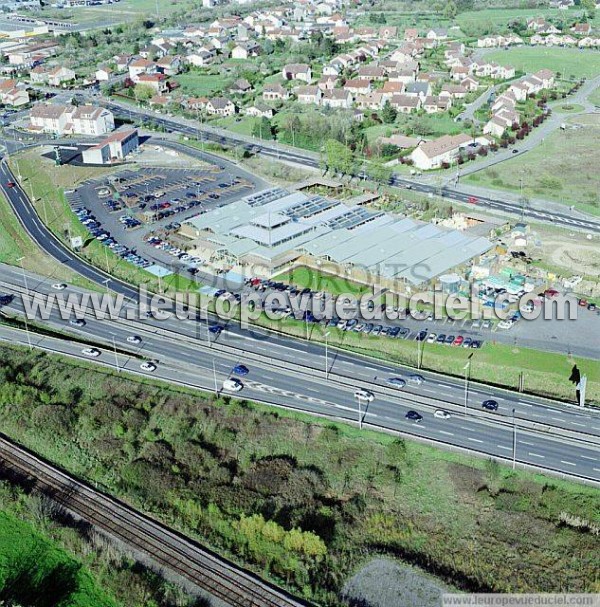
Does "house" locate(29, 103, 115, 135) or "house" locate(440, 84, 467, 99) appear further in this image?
"house" locate(440, 84, 467, 99)

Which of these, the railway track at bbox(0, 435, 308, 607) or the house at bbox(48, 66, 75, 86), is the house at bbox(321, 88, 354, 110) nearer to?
the house at bbox(48, 66, 75, 86)

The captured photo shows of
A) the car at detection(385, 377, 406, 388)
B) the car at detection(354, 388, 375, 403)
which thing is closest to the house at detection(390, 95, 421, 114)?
the car at detection(385, 377, 406, 388)

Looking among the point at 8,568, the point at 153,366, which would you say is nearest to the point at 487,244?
the point at 153,366

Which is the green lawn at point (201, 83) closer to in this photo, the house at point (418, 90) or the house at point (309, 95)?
the house at point (309, 95)

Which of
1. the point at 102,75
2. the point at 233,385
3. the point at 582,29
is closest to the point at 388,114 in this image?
the point at 102,75

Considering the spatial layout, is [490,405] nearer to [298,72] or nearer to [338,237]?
[338,237]
